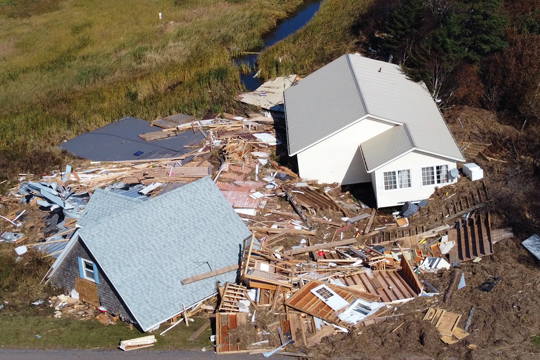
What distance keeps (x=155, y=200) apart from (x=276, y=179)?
7.37m

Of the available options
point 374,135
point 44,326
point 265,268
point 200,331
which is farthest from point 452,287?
point 44,326

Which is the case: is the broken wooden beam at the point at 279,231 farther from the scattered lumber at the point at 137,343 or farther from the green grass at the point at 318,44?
the green grass at the point at 318,44

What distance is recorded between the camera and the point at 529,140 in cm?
2595

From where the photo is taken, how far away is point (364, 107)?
24.1 meters

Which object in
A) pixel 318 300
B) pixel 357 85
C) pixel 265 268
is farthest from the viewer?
pixel 357 85

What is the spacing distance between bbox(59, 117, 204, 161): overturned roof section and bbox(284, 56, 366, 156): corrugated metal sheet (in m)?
5.14

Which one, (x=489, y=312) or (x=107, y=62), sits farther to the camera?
(x=107, y=62)

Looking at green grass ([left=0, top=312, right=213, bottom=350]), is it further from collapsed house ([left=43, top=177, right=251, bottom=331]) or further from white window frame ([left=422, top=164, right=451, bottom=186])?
white window frame ([left=422, top=164, right=451, bottom=186])

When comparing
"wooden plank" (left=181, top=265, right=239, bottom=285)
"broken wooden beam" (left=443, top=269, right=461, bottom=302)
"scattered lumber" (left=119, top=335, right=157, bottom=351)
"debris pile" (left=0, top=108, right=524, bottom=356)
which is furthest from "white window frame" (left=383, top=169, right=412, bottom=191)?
"scattered lumber" (left=119, top=335, right=157, bottom=351)

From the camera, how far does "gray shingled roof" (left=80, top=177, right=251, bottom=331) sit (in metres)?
17.0

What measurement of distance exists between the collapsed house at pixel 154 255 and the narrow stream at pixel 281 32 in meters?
19.3

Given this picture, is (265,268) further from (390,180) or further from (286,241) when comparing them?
(390,180)

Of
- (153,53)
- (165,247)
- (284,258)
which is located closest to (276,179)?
(284,258)

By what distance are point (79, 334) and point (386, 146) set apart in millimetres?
13048
